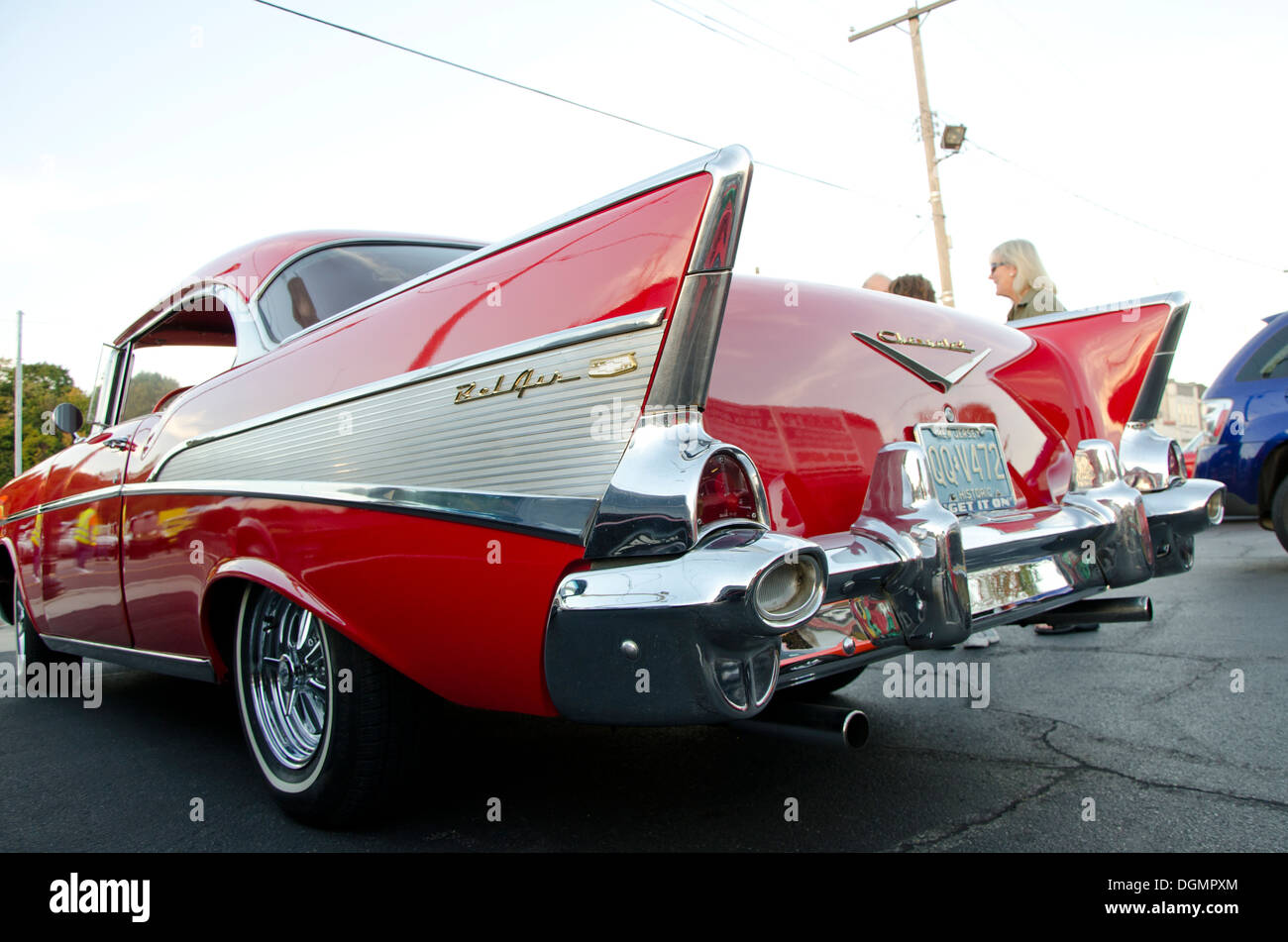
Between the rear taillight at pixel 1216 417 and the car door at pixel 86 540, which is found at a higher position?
the rear taillight at pixel 1216 417

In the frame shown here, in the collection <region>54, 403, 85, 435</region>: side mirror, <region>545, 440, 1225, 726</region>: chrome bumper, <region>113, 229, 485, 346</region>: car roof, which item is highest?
<region>113, 229, 485, 346</region>: car roof

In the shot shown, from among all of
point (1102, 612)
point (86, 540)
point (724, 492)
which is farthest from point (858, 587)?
point (86, 540)

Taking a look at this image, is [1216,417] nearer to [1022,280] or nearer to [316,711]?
[1022,280]

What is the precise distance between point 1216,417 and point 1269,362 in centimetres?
49

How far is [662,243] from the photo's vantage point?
173cm

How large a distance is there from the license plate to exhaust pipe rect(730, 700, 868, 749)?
764 millimetres

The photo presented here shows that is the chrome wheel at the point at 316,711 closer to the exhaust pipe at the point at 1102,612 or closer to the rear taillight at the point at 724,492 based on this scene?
the rear taillight at the point at 724,492

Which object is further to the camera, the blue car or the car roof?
the blue car

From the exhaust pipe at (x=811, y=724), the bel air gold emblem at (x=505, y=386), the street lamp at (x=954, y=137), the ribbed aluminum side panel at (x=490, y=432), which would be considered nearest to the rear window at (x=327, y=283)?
the ribbed aluminum side panel at (x=490, y=432)

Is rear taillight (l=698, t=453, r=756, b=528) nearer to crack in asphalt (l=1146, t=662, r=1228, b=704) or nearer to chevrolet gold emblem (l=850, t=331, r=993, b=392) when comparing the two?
chevrolet gold emblem (l=850, t=331, r=993, b=392)

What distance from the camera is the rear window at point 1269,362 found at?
6.17 metres

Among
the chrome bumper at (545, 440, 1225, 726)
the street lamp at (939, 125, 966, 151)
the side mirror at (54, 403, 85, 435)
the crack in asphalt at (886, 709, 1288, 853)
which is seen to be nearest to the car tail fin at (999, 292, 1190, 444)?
the chrome bumper at (545, 440, 1225, 726)

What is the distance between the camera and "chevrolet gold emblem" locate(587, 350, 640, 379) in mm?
1707
